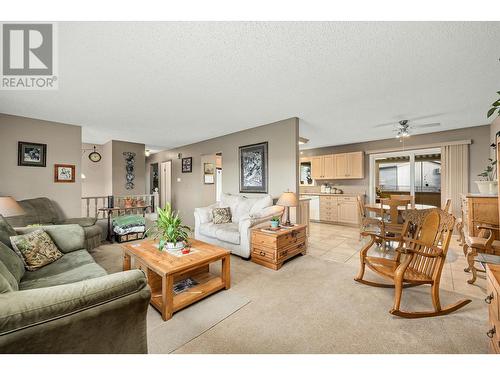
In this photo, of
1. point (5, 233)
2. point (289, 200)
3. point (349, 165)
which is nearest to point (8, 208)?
point (5, 233)

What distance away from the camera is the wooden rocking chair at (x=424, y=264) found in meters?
1.84

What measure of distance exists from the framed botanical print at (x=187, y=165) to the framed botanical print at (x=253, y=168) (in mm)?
2170

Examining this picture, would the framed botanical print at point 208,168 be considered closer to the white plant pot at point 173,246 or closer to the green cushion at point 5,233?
the white plant pot at point 173,246

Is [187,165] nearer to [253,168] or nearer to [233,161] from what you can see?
[233,161]

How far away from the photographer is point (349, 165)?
6109 mm

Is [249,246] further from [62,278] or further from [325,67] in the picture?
[325,67]

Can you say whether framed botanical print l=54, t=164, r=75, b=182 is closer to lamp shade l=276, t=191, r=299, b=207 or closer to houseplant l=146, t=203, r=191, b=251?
houseplant l=146, t=203, r=191, b=251

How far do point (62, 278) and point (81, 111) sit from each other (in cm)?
294

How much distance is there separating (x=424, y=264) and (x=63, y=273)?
346 cm

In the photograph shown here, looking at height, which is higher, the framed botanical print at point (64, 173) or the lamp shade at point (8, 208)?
the framed botanical print at point (64, 173)

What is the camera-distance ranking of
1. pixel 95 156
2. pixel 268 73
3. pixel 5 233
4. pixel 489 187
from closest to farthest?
1. pixel 5 233
2. pixel 268 73
3. pixel 489 187
4. pixel 95 156

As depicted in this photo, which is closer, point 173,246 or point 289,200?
point 173,246

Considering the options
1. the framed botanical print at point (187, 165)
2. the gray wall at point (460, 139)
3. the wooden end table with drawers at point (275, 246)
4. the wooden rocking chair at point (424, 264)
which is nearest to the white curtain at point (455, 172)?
the gray wall at point (460, 139)

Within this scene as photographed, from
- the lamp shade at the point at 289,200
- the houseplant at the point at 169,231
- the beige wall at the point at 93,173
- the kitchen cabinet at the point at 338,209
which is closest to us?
the houseplant at the point at 169,231
